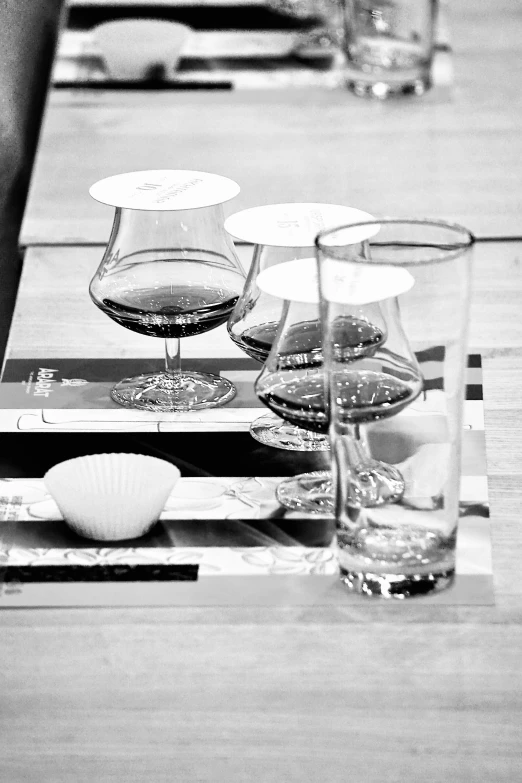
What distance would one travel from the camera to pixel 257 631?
65 centimetres

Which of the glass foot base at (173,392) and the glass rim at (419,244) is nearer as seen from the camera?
the glass rim at (419,244)

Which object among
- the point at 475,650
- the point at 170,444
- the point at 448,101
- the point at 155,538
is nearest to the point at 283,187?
the point at 448,101

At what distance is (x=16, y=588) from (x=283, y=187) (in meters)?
0.82

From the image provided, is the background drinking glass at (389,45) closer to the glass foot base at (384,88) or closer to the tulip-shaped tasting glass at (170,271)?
the glass foot base at (384,88)

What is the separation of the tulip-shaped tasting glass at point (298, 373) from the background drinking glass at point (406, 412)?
7 cm

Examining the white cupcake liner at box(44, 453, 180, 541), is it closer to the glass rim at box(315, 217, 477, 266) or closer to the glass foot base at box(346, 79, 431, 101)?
the glass rim at box(315, 217, 477, 266)

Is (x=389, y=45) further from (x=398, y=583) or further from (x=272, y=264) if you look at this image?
(x=398, y=583)

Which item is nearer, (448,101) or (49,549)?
(49,549)

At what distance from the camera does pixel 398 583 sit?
26.4 inches

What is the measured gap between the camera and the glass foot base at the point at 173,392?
0.94 meters

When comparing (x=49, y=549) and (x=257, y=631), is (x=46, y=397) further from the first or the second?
(x=257, y=631)

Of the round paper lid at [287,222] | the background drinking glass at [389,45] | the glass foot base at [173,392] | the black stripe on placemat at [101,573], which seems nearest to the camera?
the black stripe on placemat at [101,573]

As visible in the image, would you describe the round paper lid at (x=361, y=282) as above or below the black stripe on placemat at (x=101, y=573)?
above

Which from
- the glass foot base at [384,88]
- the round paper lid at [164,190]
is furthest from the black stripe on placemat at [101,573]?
the glass foot base at [384,88]
